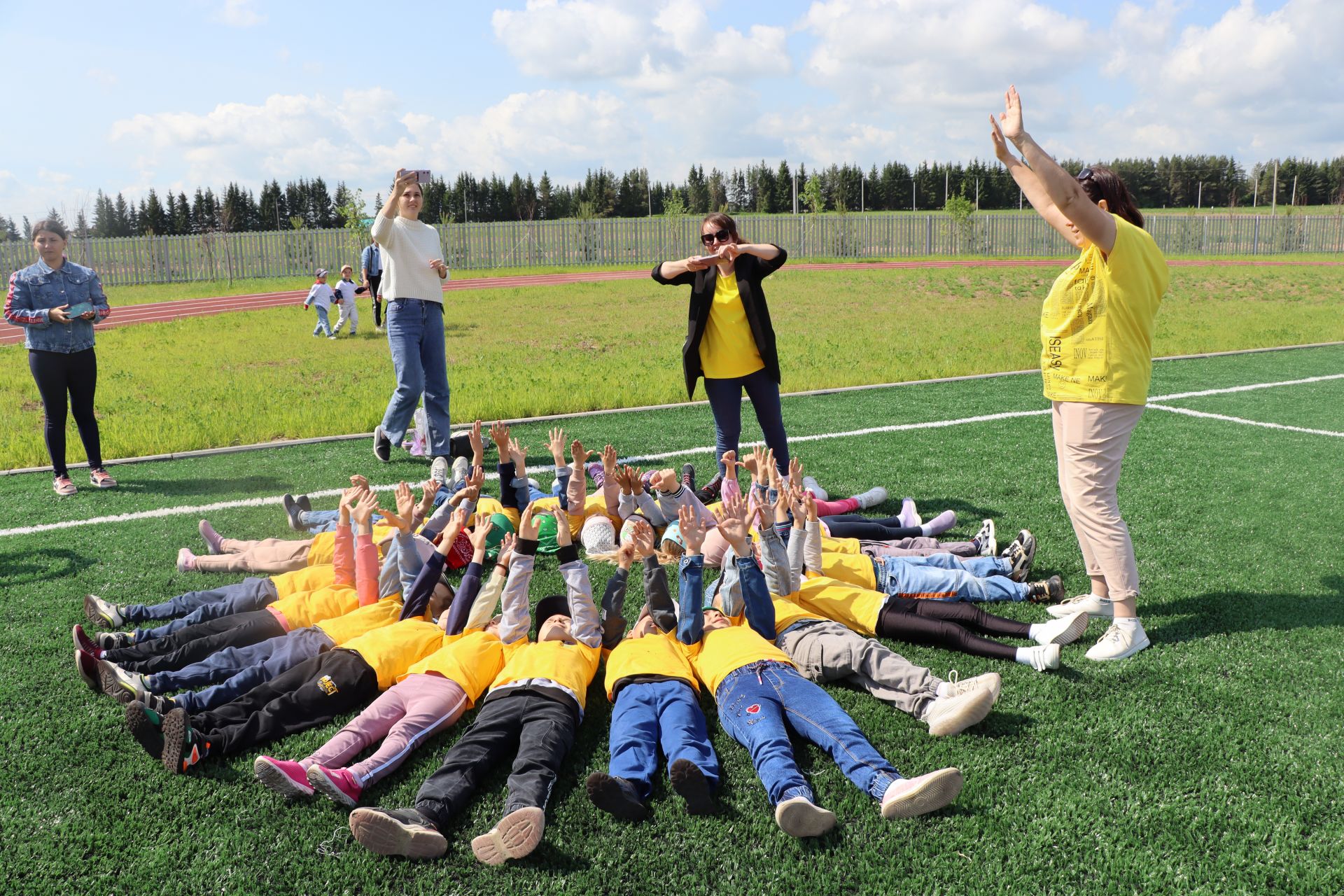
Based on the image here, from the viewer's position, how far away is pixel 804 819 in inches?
108

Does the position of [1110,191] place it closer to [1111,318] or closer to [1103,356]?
[1111,318]

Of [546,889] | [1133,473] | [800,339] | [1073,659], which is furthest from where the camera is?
[800,339]

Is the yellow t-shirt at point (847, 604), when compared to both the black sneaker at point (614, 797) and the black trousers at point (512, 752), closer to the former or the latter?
the black trousers at point (512, 752)

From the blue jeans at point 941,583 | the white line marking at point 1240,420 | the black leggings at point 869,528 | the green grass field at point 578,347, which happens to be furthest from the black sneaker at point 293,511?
the white line marking at point 1240,420

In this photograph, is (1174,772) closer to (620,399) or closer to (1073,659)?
(1073,659)

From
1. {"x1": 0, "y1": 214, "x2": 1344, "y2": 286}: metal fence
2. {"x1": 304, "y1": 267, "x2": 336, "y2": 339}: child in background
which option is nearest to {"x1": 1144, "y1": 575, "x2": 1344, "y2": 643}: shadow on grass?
{"x1": 304, "y1": 267, "x2": 336, "y2": 339}: child in background

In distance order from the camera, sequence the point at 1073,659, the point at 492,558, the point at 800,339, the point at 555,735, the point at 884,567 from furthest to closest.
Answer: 1. the point at 800,339
2. the point at 492,558
3. the point at 884,567
4. the point at 1073,659
5. the point at 555,735

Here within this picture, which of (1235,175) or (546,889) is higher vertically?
(1235,175)

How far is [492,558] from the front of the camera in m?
5.34

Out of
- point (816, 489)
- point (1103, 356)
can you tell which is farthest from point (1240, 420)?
point (1103, 356)

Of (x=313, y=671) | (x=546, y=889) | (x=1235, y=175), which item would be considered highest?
(x=1235, y=175)

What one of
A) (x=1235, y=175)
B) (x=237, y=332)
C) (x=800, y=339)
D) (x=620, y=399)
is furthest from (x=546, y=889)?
(x=1235, y=175)

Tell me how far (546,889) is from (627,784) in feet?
1.43

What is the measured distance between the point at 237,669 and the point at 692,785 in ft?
7.28
